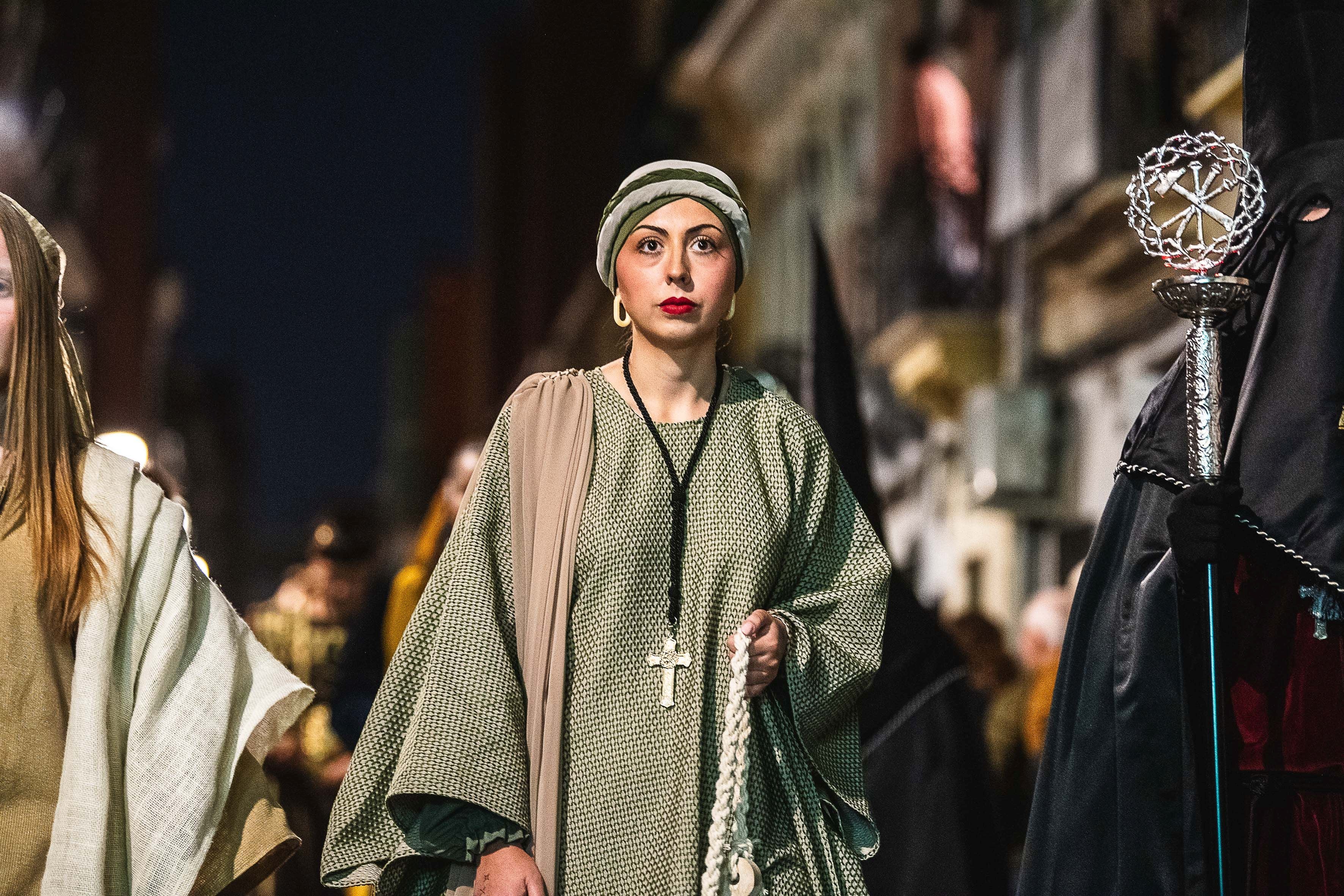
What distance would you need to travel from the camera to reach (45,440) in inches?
157

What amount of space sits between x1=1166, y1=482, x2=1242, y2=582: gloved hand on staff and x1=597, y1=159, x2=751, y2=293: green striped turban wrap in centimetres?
95

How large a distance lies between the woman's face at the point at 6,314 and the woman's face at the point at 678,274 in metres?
1.13

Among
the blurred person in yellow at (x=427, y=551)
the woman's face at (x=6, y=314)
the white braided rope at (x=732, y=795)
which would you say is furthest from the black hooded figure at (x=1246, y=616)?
the blurred person in yellow at (x=427, y=551)

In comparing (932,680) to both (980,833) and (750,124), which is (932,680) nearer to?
(980,833)

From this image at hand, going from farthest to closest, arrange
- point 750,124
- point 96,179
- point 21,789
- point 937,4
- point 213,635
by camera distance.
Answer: point 96,179
point 750,124
point 937,4
point 213,635
point 21,789

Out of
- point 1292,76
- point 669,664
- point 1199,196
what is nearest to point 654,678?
point 669,664

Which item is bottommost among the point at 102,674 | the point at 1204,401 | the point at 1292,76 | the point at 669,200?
the point at 102,674

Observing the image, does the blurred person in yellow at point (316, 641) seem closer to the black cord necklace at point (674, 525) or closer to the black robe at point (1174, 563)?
the black cord necklace at point (674, 525)

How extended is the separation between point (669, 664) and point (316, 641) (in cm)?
464

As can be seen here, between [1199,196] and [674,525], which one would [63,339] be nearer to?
[674,525]

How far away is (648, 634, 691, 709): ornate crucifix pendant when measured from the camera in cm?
399

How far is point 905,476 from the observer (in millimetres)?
20328

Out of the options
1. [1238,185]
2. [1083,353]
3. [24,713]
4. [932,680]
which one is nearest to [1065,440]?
[1083,353]

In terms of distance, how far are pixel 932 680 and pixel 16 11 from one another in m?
20.2
